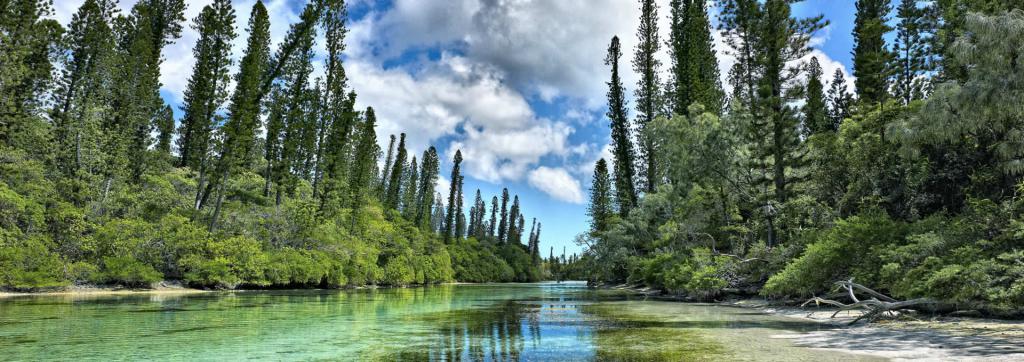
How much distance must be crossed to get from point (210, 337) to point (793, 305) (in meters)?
16.0

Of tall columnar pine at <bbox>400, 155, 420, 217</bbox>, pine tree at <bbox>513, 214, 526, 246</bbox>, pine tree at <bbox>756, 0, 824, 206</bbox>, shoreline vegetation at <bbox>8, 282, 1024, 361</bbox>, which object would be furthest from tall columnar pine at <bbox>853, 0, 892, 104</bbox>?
pine tree at <bbox>513, 214, 526, 246</bbox>

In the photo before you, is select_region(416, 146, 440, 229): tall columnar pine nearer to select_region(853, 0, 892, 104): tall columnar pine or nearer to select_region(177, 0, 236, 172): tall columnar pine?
select_region(177, 0, 236, 172): tall columnar pine

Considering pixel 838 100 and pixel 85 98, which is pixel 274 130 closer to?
pixel 85 98

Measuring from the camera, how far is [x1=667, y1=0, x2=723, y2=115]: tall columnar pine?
3719cm

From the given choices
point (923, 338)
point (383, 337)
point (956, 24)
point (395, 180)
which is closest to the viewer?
point (923, 338)

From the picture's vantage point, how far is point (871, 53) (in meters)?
30.4

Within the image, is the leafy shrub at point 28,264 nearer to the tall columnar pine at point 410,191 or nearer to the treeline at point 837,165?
the treeline at point 837,165

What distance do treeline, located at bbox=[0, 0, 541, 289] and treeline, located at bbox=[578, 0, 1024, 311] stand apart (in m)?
22.5

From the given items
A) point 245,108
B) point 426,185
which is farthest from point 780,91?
point 426,185

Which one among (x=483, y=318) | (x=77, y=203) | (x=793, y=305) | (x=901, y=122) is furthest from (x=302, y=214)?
(x=901, y=122)

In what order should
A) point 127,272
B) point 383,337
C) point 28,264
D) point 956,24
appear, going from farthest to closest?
point 127,272 → point 28,264 → point 956,24 → point 383,337

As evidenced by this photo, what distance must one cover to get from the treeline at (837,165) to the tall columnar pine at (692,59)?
0.14m

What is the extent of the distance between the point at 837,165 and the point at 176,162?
46559 mm

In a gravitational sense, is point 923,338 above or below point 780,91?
below
